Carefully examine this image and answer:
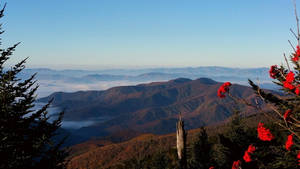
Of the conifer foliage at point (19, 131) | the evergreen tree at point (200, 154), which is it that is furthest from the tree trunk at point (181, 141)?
the evergreen tree at point (200, 154)

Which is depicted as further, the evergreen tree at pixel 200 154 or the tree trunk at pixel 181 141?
the evergreen tree at pixel 200 154

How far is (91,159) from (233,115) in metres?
104

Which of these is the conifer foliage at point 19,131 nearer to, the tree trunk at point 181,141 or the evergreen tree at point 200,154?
the tree trunk at point 181,141

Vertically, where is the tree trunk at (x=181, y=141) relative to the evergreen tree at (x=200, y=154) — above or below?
above

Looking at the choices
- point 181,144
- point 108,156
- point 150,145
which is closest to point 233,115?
point 181,144

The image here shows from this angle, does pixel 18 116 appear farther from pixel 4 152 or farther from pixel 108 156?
pixel 108 156

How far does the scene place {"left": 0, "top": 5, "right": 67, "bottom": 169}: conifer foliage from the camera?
980cm

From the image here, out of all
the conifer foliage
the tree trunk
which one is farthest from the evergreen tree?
the conifer foliage

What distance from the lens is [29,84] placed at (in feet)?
38.5

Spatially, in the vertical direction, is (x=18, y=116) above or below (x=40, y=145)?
above

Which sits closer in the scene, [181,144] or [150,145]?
[181,144]

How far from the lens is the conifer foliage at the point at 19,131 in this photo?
386 inches

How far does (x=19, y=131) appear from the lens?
36.1ft

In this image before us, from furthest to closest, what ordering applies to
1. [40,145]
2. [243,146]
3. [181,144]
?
[243,146] → [40,145] → [181,144]
